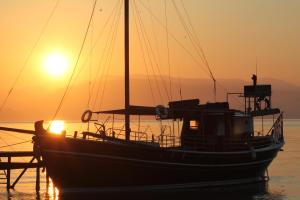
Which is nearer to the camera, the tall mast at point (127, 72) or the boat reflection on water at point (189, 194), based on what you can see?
the boat reflection on water at point (189, 194)

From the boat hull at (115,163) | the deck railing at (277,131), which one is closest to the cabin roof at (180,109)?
the boat hull at (115,163)

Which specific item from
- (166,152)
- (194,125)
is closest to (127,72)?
(166,152)

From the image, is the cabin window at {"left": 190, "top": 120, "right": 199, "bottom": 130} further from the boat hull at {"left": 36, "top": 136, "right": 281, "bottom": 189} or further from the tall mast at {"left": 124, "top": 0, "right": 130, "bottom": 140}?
the tall mast at {"left": 124, "top": 0, "right": 130, "bottom": 140}

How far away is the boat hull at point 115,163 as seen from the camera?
31.1 metres

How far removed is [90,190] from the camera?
32.0m

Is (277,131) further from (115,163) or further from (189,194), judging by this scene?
(115,163)

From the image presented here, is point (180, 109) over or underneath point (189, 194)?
over

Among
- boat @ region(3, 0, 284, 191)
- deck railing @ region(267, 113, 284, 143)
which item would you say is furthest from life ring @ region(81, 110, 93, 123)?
deck railing @ region(267, 113, 284, 143)

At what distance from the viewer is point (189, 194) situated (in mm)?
34219

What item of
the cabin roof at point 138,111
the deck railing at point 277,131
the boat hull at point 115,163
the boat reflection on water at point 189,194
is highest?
the cabin roof at point 138,111

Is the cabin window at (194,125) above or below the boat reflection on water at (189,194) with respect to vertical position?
above

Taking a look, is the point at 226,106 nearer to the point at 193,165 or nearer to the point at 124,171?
the point at 193,165

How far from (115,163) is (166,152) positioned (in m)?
3.04

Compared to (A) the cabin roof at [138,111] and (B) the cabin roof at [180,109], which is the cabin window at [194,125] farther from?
(A) the cabin roof at [138,111]
